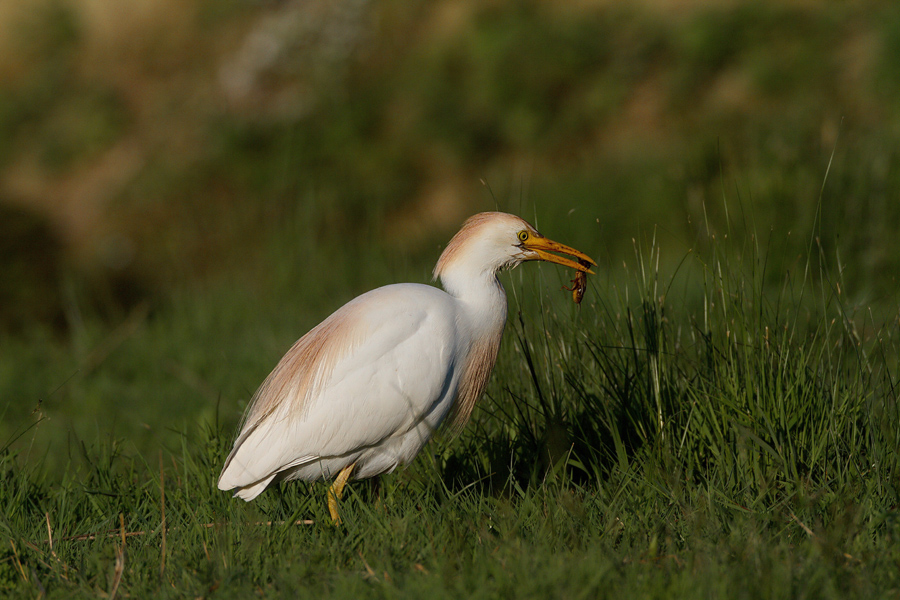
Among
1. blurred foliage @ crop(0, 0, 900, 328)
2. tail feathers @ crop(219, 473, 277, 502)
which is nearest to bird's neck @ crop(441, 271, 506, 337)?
tail feathers @ crop(219, 473, 277, 502)

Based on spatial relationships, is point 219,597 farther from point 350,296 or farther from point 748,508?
point 350,296

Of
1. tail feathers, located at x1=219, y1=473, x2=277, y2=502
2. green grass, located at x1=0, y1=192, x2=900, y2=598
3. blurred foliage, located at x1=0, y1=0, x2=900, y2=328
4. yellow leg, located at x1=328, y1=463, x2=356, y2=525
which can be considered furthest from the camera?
blurred foliage, located at x1=0, y1=0, x2=900, y2=328

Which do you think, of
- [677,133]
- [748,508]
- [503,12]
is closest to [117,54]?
[503,12]

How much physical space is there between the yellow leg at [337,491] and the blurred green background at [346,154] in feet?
5.32

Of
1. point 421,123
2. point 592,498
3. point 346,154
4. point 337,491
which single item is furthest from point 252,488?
point 421,123

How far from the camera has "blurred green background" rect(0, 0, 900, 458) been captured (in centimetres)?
625

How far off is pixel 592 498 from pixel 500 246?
943mm

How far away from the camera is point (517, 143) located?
39.4ft

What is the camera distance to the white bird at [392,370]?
299cm

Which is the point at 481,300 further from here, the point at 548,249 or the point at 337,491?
the point at 337,491

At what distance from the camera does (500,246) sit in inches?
120

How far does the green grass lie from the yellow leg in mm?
58

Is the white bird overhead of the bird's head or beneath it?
beneath

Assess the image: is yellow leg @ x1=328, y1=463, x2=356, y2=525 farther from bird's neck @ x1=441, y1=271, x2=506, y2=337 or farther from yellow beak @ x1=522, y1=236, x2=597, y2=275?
yellow beak @ x1=522, y1=236, x2=597, y2=275
